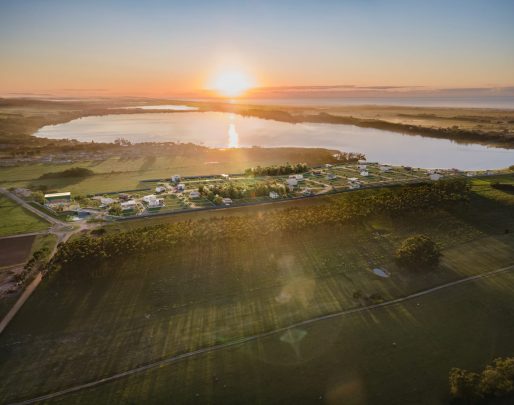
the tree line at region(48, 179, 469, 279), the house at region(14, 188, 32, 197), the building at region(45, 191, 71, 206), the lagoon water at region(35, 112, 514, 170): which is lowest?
the lagoon water at region(35, 112, 514, 170)

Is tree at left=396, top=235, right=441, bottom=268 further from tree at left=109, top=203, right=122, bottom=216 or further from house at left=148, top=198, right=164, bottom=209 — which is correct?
tree at left=109, top=203, right=122, bottom=216

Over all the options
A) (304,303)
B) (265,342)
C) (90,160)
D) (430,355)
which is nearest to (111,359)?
(265,342)

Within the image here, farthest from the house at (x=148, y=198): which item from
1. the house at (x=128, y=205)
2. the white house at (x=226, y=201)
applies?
the white house at (x=226, y=201)

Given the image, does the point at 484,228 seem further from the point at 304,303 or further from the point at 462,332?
the point at 304,303

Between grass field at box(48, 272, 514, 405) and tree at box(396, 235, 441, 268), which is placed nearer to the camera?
grass field at box(48, 272, 514, 405)

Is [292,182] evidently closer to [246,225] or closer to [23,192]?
[246,225]

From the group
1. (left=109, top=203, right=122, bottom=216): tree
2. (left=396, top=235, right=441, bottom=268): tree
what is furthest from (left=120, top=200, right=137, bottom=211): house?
(left=396, top=235, right=441, bottom=268): tree

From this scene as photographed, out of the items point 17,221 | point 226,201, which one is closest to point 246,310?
point 226,201
